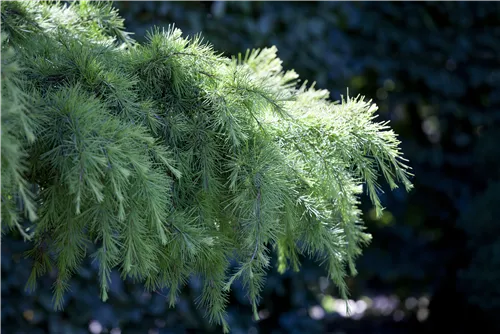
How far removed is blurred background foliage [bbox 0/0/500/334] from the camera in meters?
2.01

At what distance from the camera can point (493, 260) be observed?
2.13 metres

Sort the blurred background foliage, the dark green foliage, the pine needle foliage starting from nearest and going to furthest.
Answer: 1. the pine needle foliage
2. the blurred background foliage
3. the dark green foliage

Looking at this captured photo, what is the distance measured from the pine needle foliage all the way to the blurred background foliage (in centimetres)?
106

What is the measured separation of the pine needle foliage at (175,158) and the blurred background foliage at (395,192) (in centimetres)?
106

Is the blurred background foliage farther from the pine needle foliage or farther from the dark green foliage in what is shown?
the pine needle foliage

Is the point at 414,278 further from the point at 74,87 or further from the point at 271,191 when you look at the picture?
the point at 74,87

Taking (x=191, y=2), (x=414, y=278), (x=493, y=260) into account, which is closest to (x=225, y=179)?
(x=191, y=2)

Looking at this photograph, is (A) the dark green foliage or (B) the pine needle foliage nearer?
(B) the pine needle foliage

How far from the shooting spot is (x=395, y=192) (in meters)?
2.44

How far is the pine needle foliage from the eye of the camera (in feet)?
2.55

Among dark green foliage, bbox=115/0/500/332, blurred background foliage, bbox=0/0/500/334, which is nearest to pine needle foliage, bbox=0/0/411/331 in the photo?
blurred background foliage, bbox=0/0/500/334

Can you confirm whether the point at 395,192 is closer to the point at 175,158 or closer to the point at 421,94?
the point at 421,94

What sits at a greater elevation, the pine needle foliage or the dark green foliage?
the dark green foliage

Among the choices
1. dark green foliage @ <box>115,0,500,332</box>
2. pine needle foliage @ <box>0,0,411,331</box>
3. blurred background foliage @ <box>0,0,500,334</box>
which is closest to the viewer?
pine needle foliage @ <box>0,0,411,331</box>
